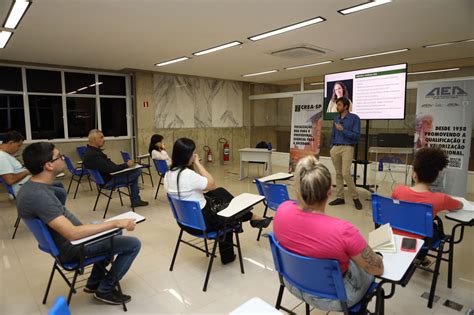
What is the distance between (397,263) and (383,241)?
0.60 ft

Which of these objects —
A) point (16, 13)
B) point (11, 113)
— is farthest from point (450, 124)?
point (11, 113)

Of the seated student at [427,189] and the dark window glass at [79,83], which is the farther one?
the dark window glass at [79,83]

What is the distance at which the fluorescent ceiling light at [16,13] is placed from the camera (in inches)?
125

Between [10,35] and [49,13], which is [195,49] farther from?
[10,35]

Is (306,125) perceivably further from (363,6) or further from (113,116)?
(113,116)

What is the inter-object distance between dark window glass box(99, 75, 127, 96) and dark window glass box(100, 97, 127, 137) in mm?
179

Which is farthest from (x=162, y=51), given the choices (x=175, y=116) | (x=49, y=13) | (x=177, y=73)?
(x=175, y=116)

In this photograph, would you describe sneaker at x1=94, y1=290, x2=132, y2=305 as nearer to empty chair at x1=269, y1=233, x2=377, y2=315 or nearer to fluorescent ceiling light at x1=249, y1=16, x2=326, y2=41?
empty chair at x1=269, y1=233, x2=377, y2=315

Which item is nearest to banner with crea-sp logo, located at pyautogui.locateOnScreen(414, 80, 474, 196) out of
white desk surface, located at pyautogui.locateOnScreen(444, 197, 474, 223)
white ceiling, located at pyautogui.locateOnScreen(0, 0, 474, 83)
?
white ceiling, located at pyautogui.locateOnScreen(0, 0, 474, 83)

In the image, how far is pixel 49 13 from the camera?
349 cm

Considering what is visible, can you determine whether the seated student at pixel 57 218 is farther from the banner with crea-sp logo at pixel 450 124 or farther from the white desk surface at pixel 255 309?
the banner with crea-sp logo at pixel 450 124

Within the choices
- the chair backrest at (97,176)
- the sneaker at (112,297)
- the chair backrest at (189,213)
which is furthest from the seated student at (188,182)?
the chair backrest at (97,176)

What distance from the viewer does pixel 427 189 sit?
7.65 feet

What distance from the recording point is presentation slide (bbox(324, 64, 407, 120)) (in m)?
4.78
